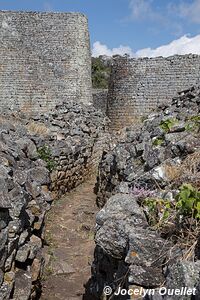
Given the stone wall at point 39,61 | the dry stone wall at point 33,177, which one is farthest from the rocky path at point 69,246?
the stone wall at point 39,61

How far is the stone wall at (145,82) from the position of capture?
1747 cm

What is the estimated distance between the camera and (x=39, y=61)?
19.4 metres

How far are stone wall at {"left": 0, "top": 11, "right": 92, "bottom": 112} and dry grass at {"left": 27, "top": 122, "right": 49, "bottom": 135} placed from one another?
23.5 ft

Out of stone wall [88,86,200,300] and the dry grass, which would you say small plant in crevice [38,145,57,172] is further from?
stone wall [88,86,200,300]

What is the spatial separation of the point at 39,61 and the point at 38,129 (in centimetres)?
865

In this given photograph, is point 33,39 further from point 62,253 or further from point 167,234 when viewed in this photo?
point 167,234

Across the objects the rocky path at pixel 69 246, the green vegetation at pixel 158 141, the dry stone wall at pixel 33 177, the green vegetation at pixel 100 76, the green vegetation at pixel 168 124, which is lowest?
the rocky path at pixel 69 246

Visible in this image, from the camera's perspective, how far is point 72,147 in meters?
11.4

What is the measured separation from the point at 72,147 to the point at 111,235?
7944 millimetres

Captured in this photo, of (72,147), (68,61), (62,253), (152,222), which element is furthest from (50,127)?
(152,222)

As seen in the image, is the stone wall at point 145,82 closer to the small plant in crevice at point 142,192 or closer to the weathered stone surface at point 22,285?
the weathered stone surface at point 22,285

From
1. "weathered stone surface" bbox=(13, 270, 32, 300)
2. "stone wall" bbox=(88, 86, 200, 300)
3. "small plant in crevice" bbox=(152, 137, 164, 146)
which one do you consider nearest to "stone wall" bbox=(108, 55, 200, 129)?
"small plant in crevice" bbox=(152, 137, 164, 146)

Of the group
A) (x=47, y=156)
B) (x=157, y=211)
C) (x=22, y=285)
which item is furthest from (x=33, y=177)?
(x=157, y=211)

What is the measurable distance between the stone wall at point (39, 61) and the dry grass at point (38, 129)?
7.15m
